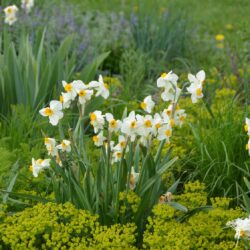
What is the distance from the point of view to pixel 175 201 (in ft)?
10.9

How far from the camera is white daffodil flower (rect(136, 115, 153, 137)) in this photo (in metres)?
2.85

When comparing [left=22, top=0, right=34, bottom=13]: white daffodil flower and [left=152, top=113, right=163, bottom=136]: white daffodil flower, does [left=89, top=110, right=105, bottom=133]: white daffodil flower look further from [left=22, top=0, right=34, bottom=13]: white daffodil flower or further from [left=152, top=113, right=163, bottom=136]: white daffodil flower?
[left=22, top=0, right=34, bottom=13]: white daffodil flower

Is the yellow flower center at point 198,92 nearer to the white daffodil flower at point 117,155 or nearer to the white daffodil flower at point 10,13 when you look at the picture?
the white daffodil flower at point 117,155

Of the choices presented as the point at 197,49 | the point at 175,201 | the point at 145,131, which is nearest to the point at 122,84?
the point at 197,49

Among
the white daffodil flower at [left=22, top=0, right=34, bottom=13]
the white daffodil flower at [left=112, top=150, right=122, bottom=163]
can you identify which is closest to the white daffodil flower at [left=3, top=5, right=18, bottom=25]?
the white daffodil flower at [left=22, top=0, right=34, bottom=13]

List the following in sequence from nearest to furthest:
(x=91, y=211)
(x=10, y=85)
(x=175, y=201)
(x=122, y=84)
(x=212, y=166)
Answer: (x=91, y=211)
(x=175, y=201)
(x=212, y=166)
(x=10, y=85)
(x=122, y=84)

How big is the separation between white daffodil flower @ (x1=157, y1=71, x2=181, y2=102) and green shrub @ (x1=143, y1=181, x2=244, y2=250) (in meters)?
0.48

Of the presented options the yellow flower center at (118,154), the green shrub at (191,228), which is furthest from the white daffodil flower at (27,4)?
the green shrub at (191,228)

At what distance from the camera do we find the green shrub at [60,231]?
283 centimetres

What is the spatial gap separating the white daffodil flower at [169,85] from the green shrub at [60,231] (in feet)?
1.96

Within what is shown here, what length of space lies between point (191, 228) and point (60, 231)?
22.7 inches

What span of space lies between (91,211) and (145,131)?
496mm

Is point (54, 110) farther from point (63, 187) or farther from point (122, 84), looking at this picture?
point (122, 84)

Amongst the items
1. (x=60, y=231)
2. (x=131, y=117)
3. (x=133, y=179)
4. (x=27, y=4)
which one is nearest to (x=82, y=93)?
(x=131, y=117)
